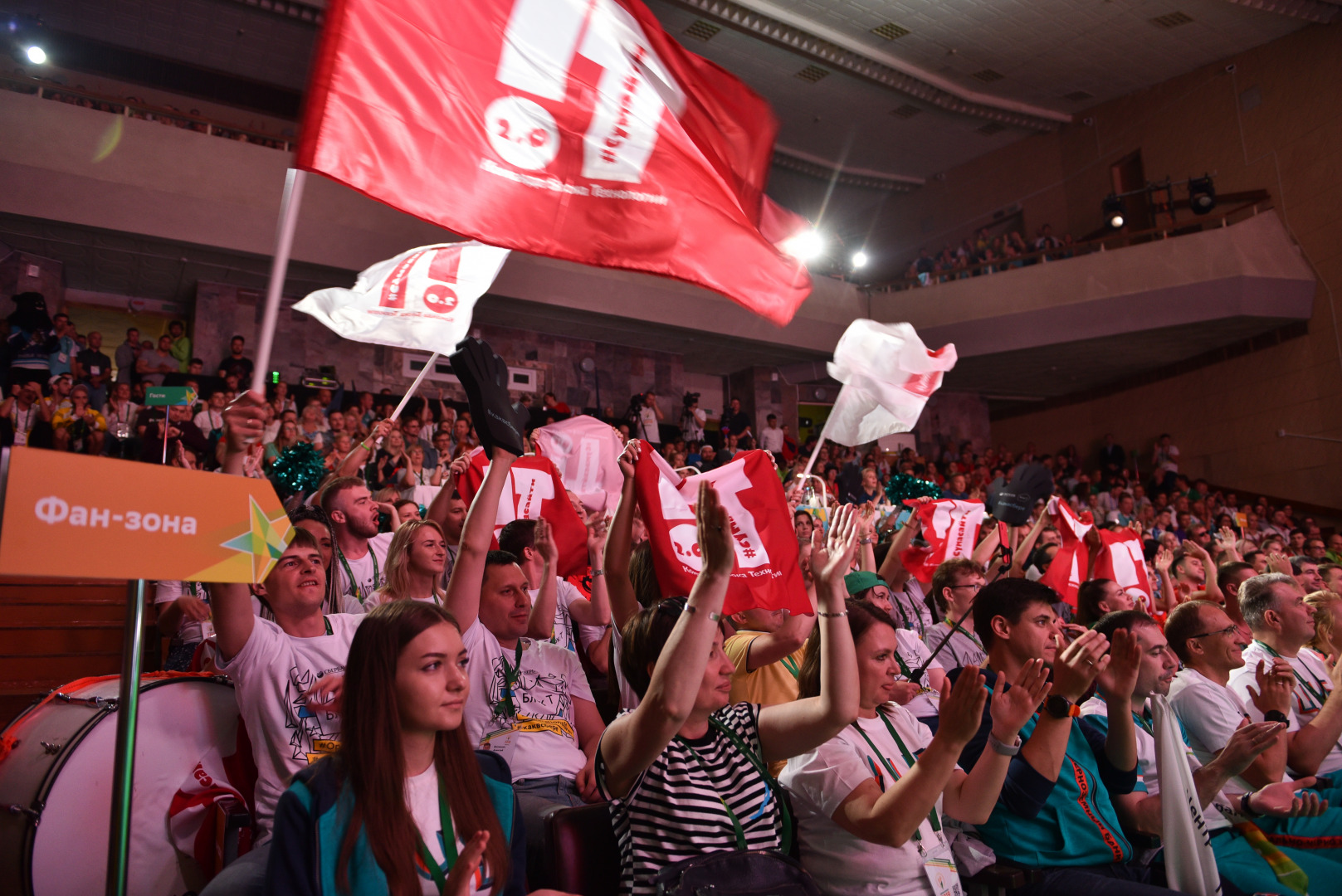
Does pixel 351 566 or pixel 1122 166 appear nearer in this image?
pixel 351 566

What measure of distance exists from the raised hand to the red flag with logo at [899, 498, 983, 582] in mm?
3751

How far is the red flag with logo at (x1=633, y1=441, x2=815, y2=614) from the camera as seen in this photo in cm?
370

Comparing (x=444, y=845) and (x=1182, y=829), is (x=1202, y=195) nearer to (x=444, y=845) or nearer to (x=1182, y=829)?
(x=1182, y=829)

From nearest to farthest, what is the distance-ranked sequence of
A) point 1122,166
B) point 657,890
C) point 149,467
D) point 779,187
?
point 149,467
point 657,890
point 1122,166
point 779,187

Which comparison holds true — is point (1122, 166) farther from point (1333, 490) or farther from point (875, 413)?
point (875, 413)

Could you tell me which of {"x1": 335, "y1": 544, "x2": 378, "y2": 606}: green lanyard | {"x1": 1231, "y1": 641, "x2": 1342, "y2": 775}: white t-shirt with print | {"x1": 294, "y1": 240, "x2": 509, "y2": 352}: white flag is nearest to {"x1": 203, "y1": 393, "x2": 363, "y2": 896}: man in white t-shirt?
{"x1": 335, "y1": 544, "x2": 378, "y2": 606}: green lanyard

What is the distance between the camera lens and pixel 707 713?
235 cm

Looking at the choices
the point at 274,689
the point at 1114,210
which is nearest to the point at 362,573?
the point at 274,689

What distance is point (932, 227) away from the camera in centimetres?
2172

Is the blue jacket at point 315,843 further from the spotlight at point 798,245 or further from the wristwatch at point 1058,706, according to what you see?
the spotlight at point 798,245

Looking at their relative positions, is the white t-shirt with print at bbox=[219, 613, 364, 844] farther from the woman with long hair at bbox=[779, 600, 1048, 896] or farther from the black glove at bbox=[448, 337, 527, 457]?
the woman with long hair at bbox=[779, 600, 1048, 896]

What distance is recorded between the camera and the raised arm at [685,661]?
2010 mm

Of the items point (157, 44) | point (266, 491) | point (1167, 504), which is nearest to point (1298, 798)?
point (266, 491)

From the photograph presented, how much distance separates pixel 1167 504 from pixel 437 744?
15.8 meters
